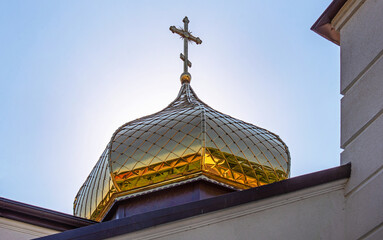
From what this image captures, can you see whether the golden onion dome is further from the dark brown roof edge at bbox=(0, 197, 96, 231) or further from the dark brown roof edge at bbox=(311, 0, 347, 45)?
the dark brown roof edge at bbox=(311, 0, 347, 45)

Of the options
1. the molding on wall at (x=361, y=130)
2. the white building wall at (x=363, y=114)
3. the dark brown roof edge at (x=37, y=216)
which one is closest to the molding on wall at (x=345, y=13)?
the white building wall at (x=363, y=114)

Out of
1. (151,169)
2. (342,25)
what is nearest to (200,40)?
(151,169)

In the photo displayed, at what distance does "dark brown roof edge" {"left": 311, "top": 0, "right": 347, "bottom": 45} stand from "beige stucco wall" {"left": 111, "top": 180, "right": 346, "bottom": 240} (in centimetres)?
145

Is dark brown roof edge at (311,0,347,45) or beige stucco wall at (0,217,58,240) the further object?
beige stucco wall at (0,217,58,240)

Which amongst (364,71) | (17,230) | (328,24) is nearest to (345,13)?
(328,24)

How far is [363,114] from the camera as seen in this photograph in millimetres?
6359

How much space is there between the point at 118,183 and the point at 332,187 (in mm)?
5876

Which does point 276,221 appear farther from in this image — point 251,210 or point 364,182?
point 364,182

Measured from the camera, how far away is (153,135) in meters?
12.5

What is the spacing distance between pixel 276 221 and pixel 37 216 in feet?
10.6

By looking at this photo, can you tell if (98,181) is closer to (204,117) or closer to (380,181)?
(204,117)

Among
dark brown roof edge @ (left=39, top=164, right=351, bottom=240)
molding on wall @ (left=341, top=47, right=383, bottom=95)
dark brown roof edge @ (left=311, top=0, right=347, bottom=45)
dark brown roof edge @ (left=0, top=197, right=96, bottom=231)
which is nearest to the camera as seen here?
dark brown roof edge @ (left=39, top=164, right=351, bottom=240)

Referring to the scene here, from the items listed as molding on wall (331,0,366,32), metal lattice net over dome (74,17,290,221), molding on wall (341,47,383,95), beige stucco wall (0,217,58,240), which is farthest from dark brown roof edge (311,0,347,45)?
metal lattice net over dome (74,17,290,221)

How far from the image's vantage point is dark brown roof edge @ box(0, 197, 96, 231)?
8.38 metres
